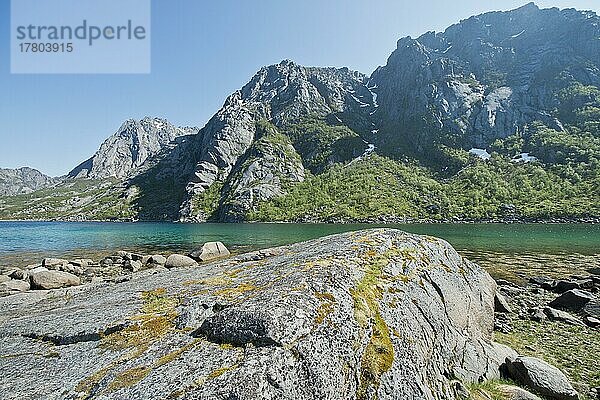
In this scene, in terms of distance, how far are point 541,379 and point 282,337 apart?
971 centimetres

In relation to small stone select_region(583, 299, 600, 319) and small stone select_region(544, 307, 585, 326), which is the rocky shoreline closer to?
small stone select_region(544, 307, 585, 326)

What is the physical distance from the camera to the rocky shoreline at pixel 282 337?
199 inches

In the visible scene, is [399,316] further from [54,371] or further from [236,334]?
[54,371]

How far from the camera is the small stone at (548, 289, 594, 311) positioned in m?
22.1

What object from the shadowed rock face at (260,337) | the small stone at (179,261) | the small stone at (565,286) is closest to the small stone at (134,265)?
the small stone at (179,261)

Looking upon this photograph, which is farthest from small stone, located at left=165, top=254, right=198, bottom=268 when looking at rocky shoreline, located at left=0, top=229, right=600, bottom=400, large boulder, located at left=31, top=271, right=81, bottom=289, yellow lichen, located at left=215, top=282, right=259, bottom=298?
yellow lichen, located at left=215, top=282, right=259, bottom=298

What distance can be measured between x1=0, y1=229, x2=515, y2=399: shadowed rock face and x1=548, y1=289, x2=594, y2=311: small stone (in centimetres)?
1653

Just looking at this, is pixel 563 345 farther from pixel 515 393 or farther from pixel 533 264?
pixel 533 264

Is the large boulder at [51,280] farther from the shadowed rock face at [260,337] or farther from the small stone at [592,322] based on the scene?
the small stone at [592,322]

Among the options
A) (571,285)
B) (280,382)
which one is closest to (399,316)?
(280,382)

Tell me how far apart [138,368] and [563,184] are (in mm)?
210780

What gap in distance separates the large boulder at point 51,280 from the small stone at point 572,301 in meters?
34.2

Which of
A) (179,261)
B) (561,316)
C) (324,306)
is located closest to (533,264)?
(561,316)

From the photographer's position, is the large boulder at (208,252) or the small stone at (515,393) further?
the large boulder at (208,252)
